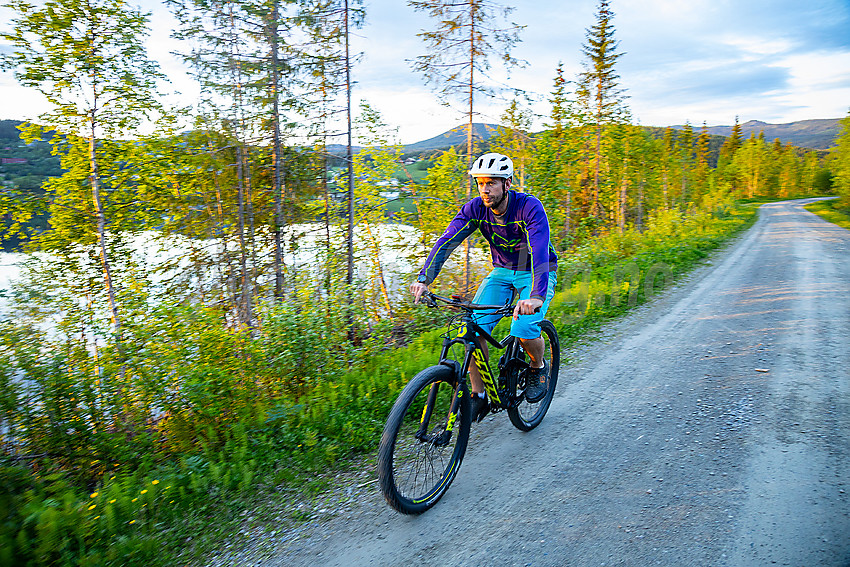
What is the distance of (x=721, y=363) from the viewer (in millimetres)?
6020

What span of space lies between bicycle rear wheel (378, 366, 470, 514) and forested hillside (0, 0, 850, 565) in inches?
36.5

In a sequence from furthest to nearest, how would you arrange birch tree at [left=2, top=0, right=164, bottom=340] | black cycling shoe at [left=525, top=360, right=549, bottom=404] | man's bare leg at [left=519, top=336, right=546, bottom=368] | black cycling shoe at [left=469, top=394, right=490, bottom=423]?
birch tree at [left=2, top=0, right=164, bottom=340]
black cycling shoe at [left=525, top=360, right=549, bottom=404]
man's bare leg at [left=519, top=336, right=546, bottom=368]
black cycling shoe at [left=469, top=394, right=490, bottom=423]

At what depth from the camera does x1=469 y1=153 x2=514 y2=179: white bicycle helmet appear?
355 centimetres

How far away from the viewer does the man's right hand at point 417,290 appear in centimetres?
351

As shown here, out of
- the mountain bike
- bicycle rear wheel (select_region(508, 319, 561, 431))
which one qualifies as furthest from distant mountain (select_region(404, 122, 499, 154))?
the mountain bike

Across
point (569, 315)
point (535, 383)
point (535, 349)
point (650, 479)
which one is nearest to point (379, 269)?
point (569, 315)

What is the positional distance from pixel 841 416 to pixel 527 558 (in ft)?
12.5

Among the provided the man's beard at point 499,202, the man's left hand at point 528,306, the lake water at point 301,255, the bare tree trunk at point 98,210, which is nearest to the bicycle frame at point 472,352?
the man's left hand at point 528,306

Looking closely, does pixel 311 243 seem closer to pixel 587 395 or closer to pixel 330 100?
pixel 330 100

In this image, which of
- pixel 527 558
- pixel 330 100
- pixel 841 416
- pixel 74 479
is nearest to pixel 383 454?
pixel 527 558

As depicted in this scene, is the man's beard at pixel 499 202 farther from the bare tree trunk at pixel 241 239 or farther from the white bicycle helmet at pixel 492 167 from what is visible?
the bare tree trunk at pixel 241 239

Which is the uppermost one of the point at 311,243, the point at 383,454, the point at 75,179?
the point at 75,179

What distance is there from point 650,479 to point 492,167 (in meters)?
2.80

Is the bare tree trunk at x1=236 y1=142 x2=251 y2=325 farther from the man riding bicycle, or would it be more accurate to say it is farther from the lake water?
the man riding bicycle
